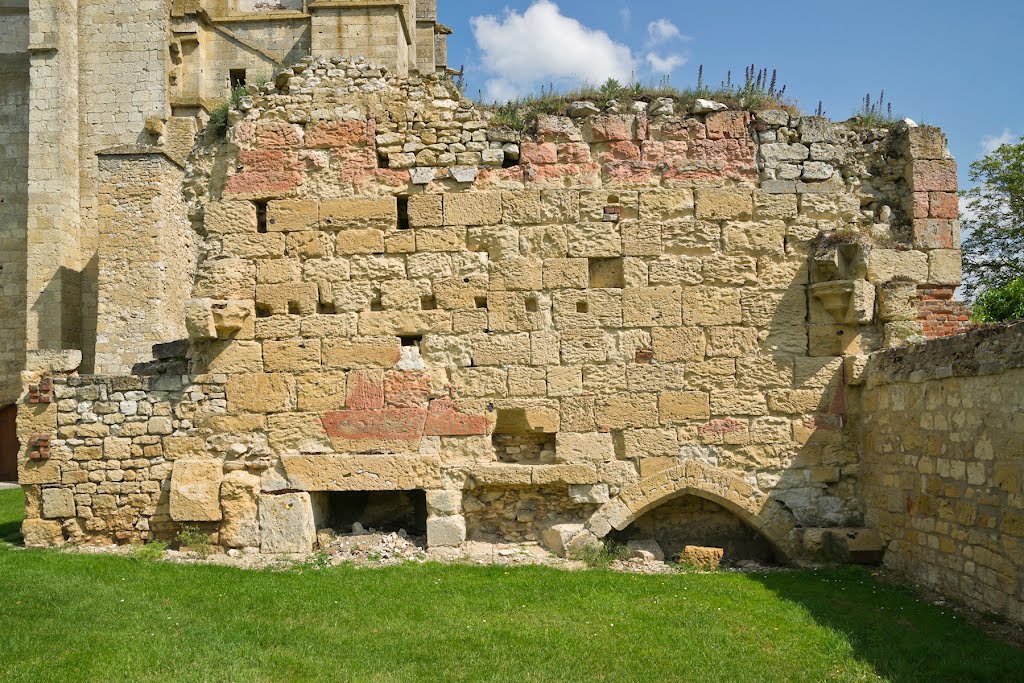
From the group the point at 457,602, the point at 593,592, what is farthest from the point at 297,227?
the point at 593,592

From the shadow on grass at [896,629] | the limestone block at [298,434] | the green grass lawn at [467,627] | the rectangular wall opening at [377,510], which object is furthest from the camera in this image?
the rectangular wall opening at [377,510]

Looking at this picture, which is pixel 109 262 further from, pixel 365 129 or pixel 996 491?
pixel 996 491

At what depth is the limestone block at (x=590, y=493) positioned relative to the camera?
7547 mm

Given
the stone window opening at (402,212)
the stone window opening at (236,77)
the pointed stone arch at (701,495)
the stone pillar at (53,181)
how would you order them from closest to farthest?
the pointed stone arch at (701,495) < the stone window opening at (402,212) < the stone pillar at (53,181) < the stone window opening at (236,77)

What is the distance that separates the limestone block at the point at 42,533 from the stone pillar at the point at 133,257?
33.2ft

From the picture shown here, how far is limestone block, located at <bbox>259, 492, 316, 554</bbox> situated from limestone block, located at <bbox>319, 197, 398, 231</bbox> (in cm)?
268

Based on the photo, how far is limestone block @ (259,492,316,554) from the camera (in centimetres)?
759

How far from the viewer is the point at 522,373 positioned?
767 centimetres

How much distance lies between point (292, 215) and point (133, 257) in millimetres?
11509

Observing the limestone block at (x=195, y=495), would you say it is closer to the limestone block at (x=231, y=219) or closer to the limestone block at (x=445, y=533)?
the limestone block at (x=445, y=533)

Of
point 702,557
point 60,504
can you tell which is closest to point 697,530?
point 702,557

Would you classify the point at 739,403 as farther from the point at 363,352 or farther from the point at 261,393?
the point at 261,393

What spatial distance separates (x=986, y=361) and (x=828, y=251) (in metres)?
2.11

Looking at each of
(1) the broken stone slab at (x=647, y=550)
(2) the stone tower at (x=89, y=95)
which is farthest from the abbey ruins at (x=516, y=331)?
(2) the stone tower at (x=89, y=95)
